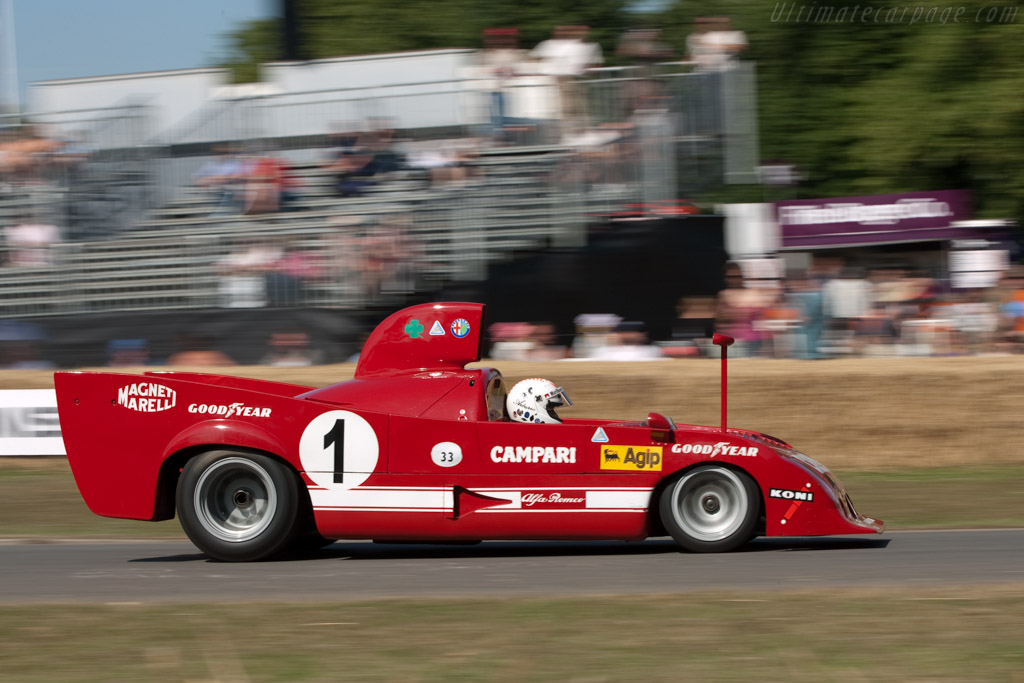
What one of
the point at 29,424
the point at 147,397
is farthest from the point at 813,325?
the point at 29,424

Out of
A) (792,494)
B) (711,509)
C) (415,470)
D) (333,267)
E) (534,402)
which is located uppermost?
(333,267)

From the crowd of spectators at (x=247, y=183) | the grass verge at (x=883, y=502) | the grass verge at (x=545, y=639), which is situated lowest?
the grass verge at (x=883, y=502)

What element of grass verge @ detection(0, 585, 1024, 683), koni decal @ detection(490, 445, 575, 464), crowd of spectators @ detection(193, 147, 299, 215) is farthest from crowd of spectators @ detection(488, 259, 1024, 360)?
grass verge @ detection(0, 585, 1024, 683)

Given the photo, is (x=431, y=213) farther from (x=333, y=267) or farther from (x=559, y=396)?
(x=559, y=396)

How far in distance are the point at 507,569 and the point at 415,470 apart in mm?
835

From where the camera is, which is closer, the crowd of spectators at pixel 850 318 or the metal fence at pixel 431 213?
the crowd of spectators at pixel 850 318

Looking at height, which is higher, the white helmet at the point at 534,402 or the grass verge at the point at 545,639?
the white helmet at the point at 534,402

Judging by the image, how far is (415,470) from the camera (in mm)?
7574

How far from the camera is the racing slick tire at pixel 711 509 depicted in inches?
295

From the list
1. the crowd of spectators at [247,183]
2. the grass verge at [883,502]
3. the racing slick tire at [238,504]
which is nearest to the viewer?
the racing slick tire at [238,504]

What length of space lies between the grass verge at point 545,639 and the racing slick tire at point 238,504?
139 cm

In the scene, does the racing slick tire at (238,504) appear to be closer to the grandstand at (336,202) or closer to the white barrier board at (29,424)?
the white barrier board at (29,424)

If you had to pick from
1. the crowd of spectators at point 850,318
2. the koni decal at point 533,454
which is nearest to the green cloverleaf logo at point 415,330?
the koni decal at point 533,454

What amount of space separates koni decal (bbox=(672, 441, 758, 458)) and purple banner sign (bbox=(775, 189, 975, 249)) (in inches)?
491
